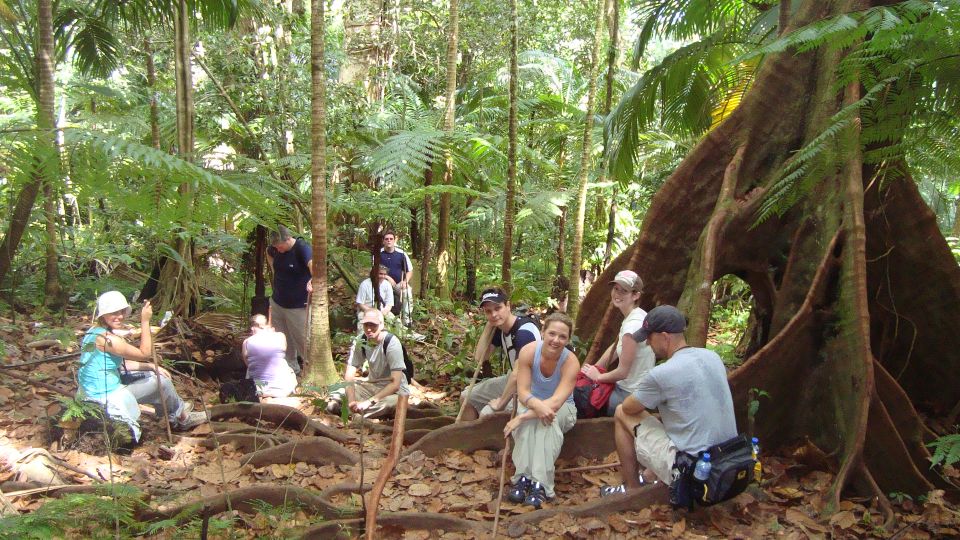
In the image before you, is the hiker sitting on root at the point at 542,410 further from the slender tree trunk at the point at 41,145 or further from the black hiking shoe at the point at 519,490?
the slender tree trunk at the point at 41,145

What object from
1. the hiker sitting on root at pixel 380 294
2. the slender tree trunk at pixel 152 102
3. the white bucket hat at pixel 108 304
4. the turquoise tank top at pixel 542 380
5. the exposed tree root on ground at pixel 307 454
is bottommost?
the exposed tree root on ground at pixel 307 454

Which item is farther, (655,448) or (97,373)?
(97,373)

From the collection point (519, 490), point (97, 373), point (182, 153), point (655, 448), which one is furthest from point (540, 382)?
point (182, 153)

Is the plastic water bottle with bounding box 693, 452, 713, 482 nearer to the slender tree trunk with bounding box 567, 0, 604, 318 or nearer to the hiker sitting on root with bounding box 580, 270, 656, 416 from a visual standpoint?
the hiker sitting on root with bounding box 580, 270, 656, 416

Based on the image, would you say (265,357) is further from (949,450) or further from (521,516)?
(949,450)

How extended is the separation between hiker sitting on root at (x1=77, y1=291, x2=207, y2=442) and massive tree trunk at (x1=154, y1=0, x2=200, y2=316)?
1.52 metres

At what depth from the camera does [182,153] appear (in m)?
7.74

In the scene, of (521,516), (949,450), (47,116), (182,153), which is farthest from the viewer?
(182,153)

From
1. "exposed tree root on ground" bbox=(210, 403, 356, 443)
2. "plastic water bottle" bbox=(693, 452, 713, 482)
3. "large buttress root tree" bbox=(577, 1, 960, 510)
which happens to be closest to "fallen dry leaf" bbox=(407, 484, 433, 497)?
"exposed tree root on ground" bbox=(210, 403, 356, 443)

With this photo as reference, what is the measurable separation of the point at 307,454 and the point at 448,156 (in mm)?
5133

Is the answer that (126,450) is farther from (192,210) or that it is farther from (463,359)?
(463,359)

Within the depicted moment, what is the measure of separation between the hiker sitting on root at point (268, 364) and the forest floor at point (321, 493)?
2.48 ft

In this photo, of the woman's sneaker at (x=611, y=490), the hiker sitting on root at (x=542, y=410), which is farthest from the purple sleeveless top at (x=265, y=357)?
the woman's sneaker at (x=611, y=490)

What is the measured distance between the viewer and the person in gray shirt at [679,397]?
407 centimetres
